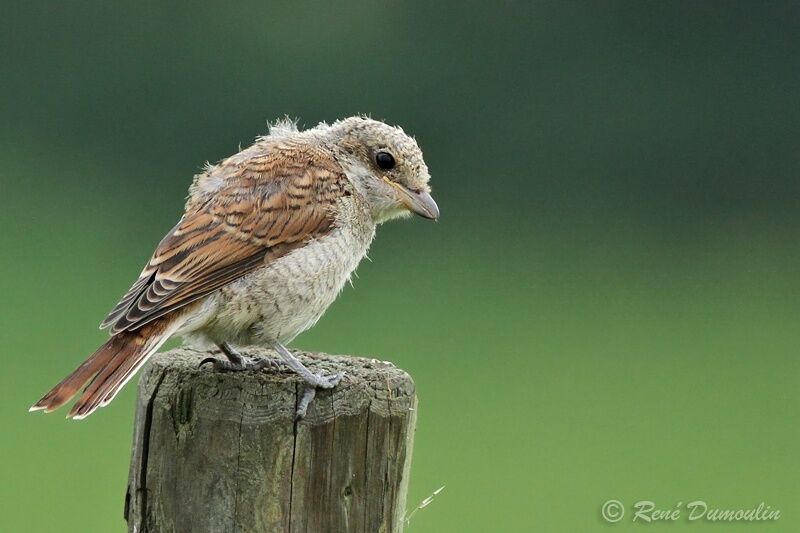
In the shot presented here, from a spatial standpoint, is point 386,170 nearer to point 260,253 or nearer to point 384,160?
point 384,160

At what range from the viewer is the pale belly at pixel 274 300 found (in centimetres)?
409

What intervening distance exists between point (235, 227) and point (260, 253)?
117 millimetres

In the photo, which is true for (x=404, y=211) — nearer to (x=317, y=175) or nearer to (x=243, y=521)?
(x=317, y=175)

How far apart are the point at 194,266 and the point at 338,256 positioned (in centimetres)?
57

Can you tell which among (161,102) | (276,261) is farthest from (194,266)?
(161,102)

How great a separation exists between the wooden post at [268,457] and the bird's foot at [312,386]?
2cm

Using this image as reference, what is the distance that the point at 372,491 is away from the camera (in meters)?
3.46

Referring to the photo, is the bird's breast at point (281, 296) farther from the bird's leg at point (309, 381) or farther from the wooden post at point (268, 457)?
the wooden post at point (268, 457)

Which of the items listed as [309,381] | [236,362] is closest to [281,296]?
[236,362]

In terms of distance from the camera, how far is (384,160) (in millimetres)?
4719

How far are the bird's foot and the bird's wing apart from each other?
0.56 m

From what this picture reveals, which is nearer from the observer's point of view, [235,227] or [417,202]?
[235,227]

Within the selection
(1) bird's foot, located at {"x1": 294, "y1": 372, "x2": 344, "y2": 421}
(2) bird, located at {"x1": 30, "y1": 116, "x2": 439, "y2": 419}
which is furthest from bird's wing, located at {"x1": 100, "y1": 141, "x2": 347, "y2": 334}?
(1) bird's foot, located at {"x1": 294, "y1": 372, "x2": 344, "y2": 421}

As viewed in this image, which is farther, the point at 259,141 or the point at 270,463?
the point at 259,141
